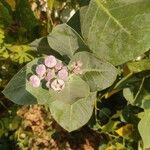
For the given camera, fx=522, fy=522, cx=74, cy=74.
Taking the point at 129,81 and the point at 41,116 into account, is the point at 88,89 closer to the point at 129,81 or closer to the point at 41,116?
the point at 129,81

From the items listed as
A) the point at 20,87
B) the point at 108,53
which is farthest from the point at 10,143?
the point at 108,53

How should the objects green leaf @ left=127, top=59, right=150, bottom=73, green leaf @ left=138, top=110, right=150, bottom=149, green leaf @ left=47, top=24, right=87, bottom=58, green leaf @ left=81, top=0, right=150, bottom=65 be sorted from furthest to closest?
green leaf @ left=138, top=110, right=150, bottom=149 → green leaf @ left=127, top=59, right=150, bottom=73 → green leaf @ left=47, top=24, right=87, bottom=58 → green leaf @ left=81, top=0, right=150, bottom=65

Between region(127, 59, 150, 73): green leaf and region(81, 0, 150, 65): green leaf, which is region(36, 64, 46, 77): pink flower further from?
region(127, 59, 150, 73): green leaf

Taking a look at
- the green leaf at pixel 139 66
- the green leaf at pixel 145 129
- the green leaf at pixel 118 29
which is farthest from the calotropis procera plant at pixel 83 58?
the green leaf at pixel 145 129

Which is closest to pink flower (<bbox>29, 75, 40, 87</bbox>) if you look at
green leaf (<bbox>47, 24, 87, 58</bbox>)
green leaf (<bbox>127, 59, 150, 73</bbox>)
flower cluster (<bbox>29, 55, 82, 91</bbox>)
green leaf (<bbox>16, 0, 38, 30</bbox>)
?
flower cluster (<bbox>29, 55, 82, 91</bbox>)

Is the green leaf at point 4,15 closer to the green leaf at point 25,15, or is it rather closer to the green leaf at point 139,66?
the green leaf at point 25,15

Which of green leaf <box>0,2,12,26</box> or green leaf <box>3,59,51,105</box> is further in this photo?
green leaf <box>0,2,12,26</box>
